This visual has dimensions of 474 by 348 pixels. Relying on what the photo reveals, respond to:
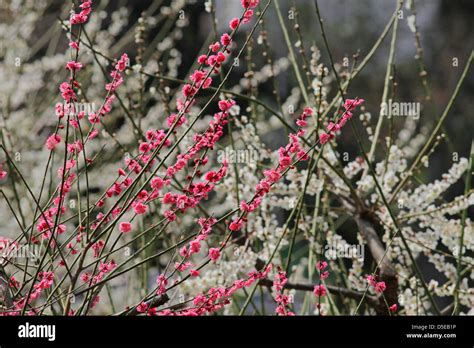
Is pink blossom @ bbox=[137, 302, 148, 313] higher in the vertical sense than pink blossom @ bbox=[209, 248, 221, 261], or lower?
lower

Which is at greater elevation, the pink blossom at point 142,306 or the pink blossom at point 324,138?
the pink blossom at point 324,138

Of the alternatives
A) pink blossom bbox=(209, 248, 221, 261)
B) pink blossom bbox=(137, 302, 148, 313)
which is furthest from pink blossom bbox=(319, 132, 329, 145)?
pink blossom bbox=(137, 302, 148, 313)

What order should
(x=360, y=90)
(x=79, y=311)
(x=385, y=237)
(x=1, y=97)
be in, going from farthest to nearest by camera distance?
(x=360, y=90) → (x=1, y=97) → (x=385, y=237) → (x=79, y=311)

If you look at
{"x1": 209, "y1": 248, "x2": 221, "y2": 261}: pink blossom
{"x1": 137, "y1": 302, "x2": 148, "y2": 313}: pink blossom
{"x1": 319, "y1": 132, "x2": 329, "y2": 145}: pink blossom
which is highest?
{"x1": 319, "y1": 132, "x2": 329, "y2": 145}: pink blossom

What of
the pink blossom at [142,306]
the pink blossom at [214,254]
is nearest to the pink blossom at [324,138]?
the pink blossom at [214,254]

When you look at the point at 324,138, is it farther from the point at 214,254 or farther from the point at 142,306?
the point at 142,306

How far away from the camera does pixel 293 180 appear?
1376 millimetres

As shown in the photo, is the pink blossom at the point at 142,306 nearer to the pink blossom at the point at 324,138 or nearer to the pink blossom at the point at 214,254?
the pink blossom at the point at 214,254

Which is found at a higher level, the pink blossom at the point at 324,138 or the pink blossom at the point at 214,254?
the pink blossom at the point at 324,138

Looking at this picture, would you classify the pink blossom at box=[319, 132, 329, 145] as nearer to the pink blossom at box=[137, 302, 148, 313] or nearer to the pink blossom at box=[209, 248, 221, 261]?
the pink blossom at box=[209, 248, 221, 261]

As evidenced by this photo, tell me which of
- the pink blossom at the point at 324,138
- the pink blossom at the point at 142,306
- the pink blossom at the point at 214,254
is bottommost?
the pink blossom at the point at 142,306
